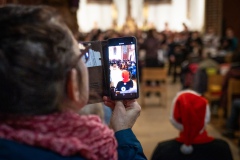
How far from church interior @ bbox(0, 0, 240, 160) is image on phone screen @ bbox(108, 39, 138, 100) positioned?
15 centimetres

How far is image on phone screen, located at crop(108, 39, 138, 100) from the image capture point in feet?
3.81

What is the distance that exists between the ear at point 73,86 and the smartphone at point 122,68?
0.29 m

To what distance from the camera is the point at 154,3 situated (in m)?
20.5

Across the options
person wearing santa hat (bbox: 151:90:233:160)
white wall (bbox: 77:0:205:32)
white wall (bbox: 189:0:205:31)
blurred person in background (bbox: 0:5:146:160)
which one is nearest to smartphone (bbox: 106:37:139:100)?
blurred person in background (bbox: 0:5:146:160)

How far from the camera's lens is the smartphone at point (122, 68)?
1162 millimetres

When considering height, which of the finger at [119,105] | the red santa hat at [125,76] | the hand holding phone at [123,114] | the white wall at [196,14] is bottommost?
the hand holding phone at [123,114]

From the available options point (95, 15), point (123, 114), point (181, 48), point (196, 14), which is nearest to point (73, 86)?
point (123, 114)

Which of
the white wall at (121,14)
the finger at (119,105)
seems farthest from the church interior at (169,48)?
the finger at (119,105)

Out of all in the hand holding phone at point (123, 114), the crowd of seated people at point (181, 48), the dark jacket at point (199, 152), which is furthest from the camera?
the crowd of seated people at point (181, 48)

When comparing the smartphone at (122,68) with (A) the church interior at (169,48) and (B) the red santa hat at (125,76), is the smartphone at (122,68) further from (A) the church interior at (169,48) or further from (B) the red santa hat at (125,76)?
(A) the church interior at (169,48)

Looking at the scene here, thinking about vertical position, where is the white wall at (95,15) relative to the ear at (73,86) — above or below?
above

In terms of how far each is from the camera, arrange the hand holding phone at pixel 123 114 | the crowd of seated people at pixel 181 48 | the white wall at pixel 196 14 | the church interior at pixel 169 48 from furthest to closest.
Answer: the white wall at pixel 196 14
the crowd of seated people at pixel 181 48
the church interior at pixel 169 48
the hand holding phone at pixel 123 114

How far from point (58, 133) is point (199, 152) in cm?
160

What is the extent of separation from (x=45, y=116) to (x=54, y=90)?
0.06m
